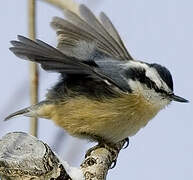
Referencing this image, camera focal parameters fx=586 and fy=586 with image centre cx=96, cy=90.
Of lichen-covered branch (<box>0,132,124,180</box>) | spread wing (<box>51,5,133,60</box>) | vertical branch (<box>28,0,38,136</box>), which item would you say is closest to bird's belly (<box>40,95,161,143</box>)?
spread wing (<box>51,5,133,60</box>)

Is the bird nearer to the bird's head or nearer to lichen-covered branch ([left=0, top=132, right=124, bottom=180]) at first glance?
the bird's head

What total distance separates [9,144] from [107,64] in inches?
45.2

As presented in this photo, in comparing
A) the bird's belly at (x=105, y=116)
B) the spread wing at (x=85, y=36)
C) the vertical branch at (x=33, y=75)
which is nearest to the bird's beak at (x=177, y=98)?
the bird's belly at (x=105, y=116)

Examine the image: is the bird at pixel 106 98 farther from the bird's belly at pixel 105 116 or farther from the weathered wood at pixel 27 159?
the weathered wood at pixel 27 159

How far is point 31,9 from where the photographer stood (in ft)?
6.88

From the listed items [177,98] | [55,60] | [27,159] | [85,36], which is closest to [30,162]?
[27,159]

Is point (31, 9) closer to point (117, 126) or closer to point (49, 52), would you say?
point (49, 52)

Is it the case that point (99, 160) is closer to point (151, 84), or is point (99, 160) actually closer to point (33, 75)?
point (33, 75)

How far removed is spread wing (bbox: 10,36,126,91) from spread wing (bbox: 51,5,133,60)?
0.35 m

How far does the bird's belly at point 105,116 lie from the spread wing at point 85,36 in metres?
0.34

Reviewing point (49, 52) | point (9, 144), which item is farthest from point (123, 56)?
point (9, 144)

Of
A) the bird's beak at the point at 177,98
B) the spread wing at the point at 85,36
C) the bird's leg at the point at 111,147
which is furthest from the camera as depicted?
the spread wing at the point at 85,36

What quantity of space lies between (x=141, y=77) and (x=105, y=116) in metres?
0.26

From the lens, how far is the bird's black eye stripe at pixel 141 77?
2822mm
